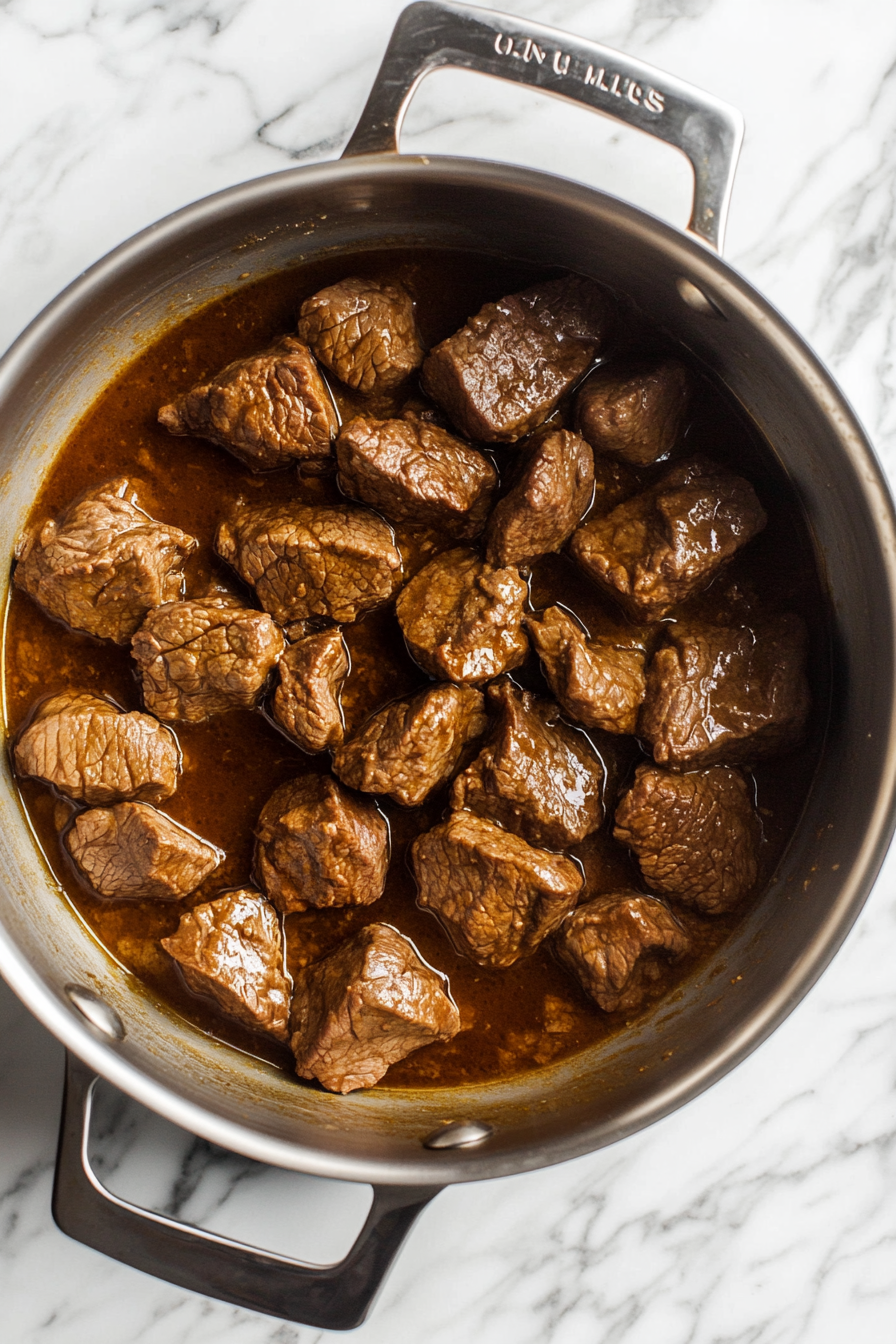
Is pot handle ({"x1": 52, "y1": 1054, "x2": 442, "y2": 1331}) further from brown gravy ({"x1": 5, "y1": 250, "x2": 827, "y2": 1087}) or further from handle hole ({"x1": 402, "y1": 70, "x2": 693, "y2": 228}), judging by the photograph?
handle hole ({"x1": 402, "y1": 70, "x2": 693, "y2": 228})

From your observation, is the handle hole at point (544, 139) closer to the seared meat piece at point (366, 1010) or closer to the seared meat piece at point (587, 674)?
the seared meat piece at point (587, 674)

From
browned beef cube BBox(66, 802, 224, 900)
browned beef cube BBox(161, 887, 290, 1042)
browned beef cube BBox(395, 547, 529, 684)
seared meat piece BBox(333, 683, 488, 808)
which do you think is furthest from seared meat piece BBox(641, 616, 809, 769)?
browned beef cube BBox(66, 802, 224, 900)

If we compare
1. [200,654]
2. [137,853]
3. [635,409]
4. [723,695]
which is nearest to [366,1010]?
[137,853]

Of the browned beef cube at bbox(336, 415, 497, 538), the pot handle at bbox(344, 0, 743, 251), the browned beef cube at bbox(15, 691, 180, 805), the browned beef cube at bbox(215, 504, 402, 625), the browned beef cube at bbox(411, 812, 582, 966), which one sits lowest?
the browned beef cube at bbox(15, 691, 180, 805)

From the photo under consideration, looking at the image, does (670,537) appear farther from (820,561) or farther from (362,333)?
(362,333)

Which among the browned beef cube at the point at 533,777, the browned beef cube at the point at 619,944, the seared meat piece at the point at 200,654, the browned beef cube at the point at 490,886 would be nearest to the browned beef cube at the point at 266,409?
the seared meat piece at the point at 200,654

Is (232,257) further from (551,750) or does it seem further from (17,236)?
(551,750)
